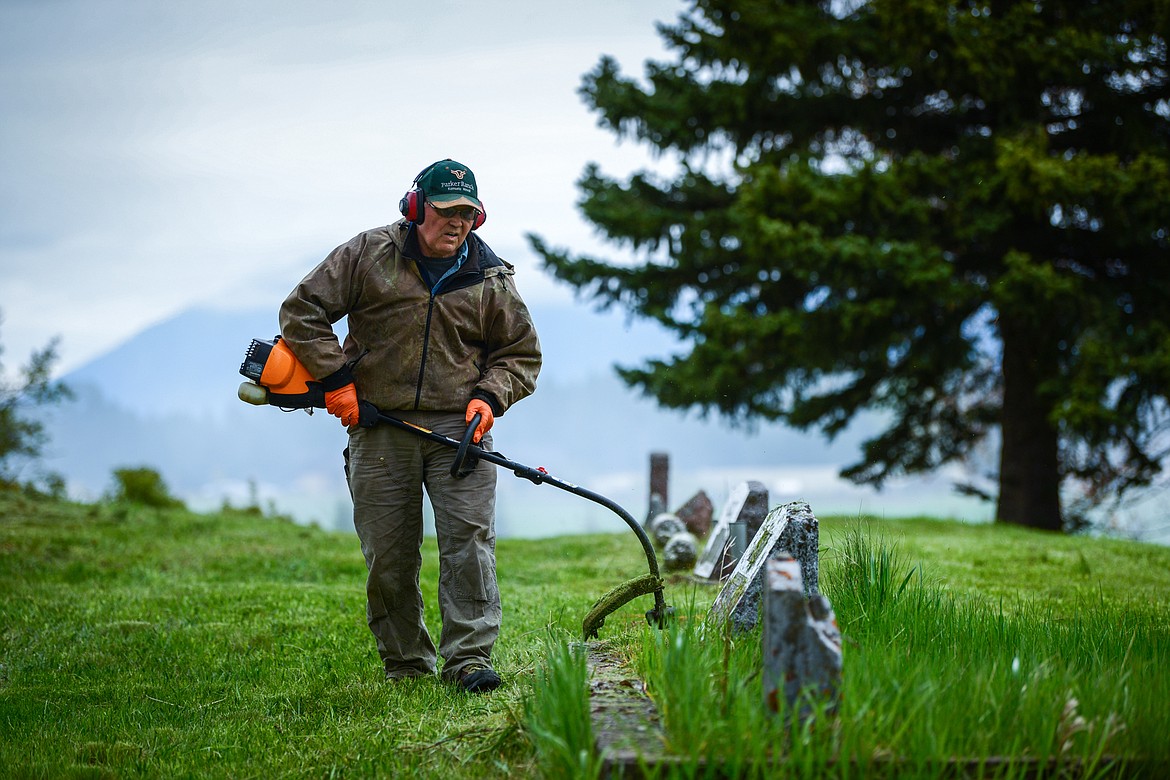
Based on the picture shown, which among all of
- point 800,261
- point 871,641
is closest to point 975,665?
point 871,641

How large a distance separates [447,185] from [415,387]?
0.98 m

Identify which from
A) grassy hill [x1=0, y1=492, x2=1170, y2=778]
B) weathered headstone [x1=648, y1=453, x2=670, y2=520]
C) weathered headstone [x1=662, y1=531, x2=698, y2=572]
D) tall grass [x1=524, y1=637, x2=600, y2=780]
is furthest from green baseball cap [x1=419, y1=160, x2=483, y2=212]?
weathered headstone [x1=648, y1=453, x2=670, y2=520]

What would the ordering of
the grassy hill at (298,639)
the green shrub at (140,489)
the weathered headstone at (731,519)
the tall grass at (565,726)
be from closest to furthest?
the tall grass at (565,726)
the grassy hill at (298,639)
the weathered headstone at (731,519)
the green shrub at (140,489)

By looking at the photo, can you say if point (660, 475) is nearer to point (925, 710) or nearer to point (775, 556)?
point (775, 556)

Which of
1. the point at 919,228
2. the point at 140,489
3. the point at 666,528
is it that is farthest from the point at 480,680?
the point at 140,489

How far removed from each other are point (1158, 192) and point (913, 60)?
10.8 feet

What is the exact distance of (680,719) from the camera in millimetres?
3033

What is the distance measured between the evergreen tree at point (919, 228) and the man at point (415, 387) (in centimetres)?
774

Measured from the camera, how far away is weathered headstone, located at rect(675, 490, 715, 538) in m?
11.3

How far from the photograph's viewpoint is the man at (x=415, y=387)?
485 cm

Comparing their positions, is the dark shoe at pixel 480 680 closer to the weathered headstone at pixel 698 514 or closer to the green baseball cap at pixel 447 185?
the green baseball cap at pixel 447 185

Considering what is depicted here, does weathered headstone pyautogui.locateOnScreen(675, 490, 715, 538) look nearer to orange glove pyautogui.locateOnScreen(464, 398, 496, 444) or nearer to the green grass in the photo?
the green grass

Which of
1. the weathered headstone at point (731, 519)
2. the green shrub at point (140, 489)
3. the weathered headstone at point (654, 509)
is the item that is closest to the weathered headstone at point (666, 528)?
the weathered headstone at point (654, 509)

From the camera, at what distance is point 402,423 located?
4.85 m
